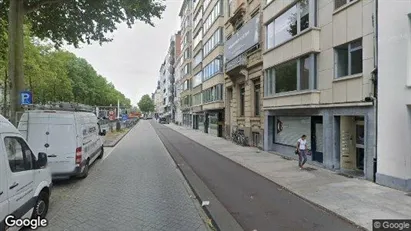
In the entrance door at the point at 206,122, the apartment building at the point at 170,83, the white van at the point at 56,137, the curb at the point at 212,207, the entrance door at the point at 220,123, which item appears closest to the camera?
the curb at the point at 212,207

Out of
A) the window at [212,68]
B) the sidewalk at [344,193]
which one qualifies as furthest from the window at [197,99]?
the sidewalk at [344,193]

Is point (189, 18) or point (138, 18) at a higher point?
point (189, 18)

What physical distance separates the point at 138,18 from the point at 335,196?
11800mm

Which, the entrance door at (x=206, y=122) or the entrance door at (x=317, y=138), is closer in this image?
the entrance door at (x=317, y=138)

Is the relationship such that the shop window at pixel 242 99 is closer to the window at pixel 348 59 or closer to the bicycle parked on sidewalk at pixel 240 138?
the bicycle parked on sidewalk at pixel 240 138

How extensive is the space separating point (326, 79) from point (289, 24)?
172 inches

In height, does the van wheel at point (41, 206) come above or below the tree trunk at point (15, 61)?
below

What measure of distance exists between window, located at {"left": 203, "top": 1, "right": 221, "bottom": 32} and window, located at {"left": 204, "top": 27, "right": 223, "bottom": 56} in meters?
1.50

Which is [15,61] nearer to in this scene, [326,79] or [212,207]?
[212,207]

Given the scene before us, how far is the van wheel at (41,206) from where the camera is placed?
627 cm

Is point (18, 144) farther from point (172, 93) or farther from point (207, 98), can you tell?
point (172, 93)

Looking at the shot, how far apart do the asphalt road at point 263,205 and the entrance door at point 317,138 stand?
3.82 meters

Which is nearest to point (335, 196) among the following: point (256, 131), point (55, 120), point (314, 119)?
point (314, 119)

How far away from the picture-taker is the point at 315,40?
46.5ft
